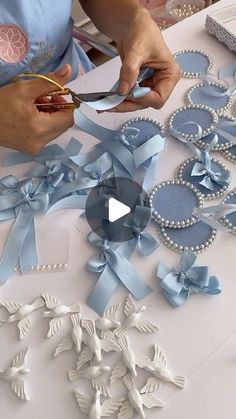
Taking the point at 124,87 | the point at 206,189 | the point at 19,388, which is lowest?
the point at 19,388

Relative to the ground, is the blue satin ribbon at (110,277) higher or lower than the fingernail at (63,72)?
lower

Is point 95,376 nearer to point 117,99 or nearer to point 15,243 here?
point 15,243

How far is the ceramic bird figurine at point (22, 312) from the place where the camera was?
0.54 metres

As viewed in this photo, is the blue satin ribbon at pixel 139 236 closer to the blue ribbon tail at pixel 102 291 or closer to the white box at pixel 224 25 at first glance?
the blue ribbon tail at pixel 102 291

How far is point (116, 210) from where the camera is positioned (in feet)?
1.99

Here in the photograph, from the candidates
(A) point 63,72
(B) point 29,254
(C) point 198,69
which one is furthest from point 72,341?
(C) point 198,69

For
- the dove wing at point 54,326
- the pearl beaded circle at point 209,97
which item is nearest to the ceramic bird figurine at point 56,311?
the dove wing at point 54,326

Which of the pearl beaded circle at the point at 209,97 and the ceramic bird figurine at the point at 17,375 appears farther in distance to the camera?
the pearl beaded circle at the point at 209,97

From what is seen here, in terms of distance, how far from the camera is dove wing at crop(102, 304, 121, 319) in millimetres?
541

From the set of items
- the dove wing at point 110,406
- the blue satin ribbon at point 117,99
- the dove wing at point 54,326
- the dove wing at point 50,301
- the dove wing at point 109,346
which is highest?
the blue satin ribbon at point 117,99

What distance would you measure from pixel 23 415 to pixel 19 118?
36 centimetres

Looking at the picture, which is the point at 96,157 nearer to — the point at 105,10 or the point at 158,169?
the point at 158,169

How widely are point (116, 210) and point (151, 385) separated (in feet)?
0.71
